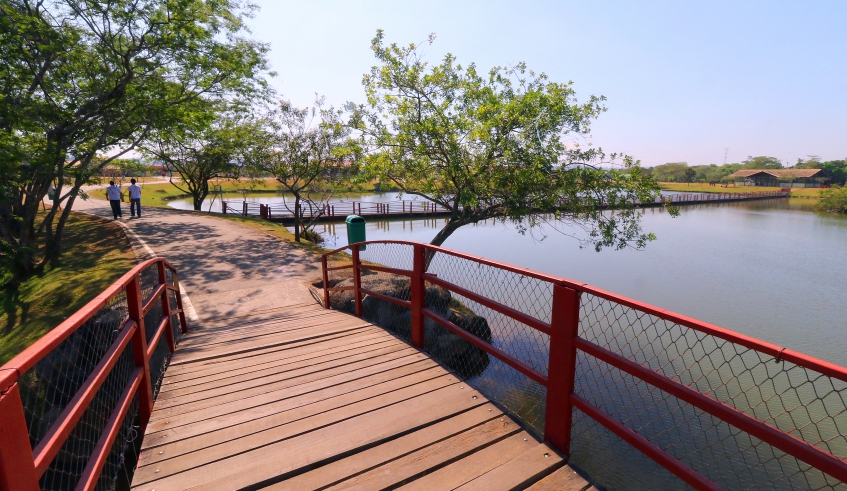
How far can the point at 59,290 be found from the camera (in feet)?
28.2

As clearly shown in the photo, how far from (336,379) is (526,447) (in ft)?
5.26

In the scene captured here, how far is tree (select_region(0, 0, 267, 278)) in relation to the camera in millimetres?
8578

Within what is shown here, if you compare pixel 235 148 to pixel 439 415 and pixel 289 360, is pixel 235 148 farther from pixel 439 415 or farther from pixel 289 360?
pixel 439 415

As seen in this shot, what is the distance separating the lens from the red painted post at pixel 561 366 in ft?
7.93

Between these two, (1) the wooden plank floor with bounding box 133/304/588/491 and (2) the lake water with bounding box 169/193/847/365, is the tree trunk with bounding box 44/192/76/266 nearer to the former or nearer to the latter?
(1) the wooden plank floor with bounding box 133/304/588/491

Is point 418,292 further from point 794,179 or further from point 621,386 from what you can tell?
point 794,179

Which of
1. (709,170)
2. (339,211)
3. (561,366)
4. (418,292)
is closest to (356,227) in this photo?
(418,292)

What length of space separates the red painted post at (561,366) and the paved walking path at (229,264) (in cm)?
569

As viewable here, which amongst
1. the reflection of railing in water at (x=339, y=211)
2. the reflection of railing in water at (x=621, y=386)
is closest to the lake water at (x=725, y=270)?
the reflection of railing in water at (x=339, y=211)

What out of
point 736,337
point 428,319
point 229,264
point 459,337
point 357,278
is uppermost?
point 736,337

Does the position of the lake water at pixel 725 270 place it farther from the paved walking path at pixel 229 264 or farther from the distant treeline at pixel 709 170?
the distant treeline at pixel 709 170

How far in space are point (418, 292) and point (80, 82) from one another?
38.4 ft

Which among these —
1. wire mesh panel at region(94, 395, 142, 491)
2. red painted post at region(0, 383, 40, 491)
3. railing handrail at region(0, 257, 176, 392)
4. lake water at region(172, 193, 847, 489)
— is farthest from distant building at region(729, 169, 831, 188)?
red painted post at region(0, 383, 40, 491)

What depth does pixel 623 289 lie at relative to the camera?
540 inches
